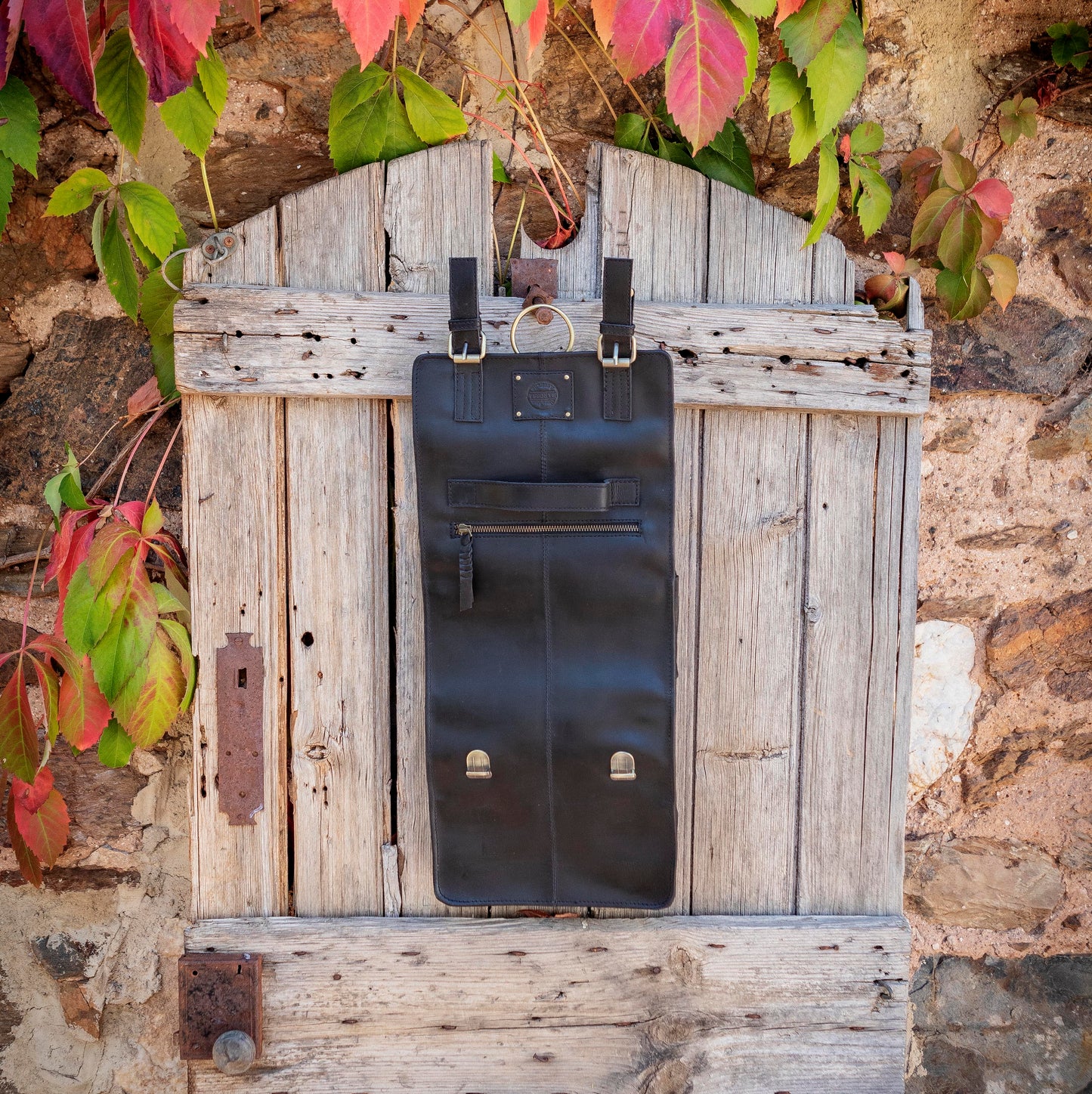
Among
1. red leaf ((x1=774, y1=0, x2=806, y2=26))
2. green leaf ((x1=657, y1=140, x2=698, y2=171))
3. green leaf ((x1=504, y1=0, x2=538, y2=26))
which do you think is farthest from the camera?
green leaf ((x1=657, y1=140, x2=698, y2=171))

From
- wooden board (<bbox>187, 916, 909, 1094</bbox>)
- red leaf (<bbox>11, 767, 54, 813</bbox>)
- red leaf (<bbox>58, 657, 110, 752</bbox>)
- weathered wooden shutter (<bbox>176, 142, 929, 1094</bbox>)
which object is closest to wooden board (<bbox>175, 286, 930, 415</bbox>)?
weathered wooden shutter (<bbox>176, 142, 929, 1094</bbox>)

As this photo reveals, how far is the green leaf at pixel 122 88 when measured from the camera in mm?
1147

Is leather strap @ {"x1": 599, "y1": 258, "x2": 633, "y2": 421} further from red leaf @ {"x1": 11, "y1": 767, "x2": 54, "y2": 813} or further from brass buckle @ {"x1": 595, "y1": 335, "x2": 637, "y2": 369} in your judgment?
red leaf @ {"x1": 11, "y1": 767, "x2": 54, "y2": 813}

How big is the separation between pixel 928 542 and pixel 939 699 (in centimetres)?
27

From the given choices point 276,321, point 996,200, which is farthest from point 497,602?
point 996,200

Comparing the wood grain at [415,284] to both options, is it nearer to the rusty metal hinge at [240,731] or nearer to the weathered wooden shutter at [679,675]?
the weathered wooden shutter at [679,675]

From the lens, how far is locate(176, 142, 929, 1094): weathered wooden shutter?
4.05ft

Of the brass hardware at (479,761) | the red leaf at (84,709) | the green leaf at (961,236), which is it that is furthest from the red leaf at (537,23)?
the red leaf at (84,709)

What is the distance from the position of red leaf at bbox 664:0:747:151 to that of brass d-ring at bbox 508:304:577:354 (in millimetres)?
271

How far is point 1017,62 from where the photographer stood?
135 centimetres

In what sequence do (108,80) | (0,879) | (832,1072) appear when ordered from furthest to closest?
(0,879)
(832,1072)
(108,80)

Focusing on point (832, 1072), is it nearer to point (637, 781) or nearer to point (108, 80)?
point (637, 781)

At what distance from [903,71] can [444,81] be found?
72 cm

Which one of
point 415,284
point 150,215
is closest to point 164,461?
point 150,215
